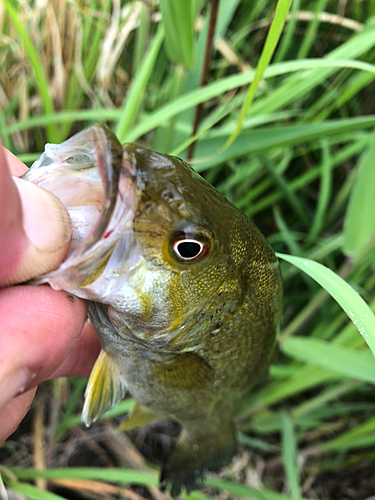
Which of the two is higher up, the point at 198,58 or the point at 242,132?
the point at 198,58

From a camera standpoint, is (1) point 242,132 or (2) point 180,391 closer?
(2) point 180,391

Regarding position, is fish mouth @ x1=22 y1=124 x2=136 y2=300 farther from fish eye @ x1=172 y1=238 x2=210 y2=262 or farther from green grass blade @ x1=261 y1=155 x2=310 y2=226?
green grass blade @ x1=261 y1=155 x2=310 y2=226

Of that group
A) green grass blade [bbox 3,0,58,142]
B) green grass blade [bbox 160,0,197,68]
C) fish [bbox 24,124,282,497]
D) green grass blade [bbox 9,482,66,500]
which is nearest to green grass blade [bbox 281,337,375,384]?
fish [bbox 24,124,282,497]

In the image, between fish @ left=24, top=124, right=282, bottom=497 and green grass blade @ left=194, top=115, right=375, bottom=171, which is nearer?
fish @ left=24, top=124, right=282, bottom=497

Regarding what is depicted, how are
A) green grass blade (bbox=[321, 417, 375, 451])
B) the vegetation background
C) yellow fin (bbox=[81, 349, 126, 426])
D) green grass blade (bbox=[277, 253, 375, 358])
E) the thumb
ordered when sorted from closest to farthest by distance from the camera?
the thumb
green grass blade (bbox=[277, 253, 375, 358])
yellow fin (bbox=[81, 349, 126, 426])
the vegetation background
green grass blade (bbox=[321, 417, 375, 451])

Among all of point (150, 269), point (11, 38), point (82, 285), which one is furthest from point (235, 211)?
point (11, 38)

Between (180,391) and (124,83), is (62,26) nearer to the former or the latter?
(124,83)

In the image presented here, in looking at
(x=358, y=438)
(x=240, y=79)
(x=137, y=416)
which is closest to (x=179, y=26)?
(x=240, y=79)

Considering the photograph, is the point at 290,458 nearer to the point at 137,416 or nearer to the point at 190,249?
the point at 137,416
